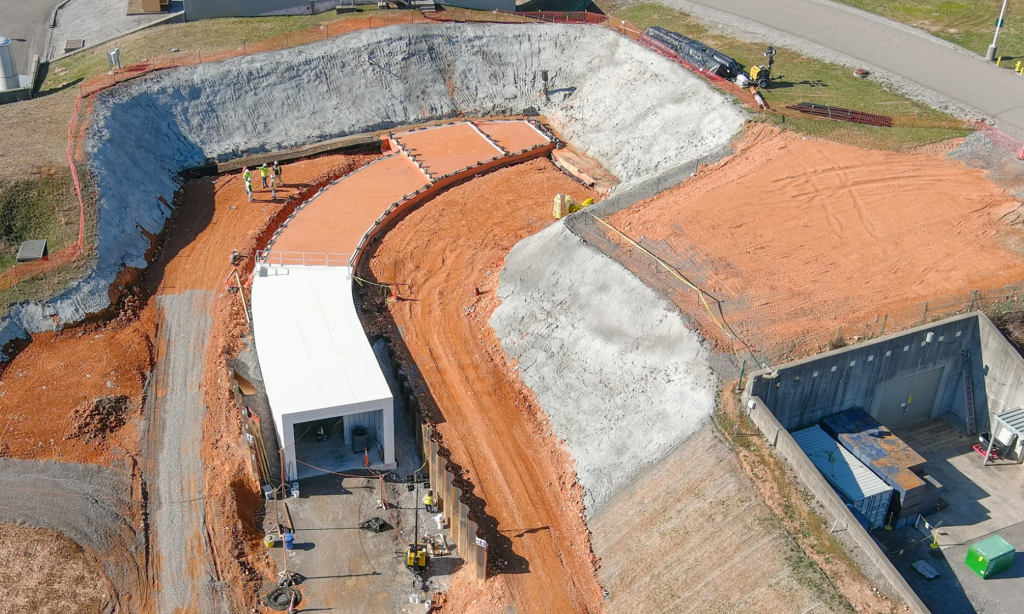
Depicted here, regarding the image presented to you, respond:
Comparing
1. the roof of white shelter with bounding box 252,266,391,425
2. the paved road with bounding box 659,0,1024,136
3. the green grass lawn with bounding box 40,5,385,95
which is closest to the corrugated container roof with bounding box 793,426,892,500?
the roof of white shelter with bounding box 252,266,391,425

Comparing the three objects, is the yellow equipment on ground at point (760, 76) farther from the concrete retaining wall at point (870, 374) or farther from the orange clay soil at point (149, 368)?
the orange clay soil at point (149, 368)

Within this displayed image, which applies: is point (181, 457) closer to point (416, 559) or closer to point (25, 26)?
point (416, 559)

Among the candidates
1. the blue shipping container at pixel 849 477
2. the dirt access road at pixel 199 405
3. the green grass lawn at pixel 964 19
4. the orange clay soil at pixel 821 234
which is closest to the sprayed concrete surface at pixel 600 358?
Answer: the orange clay soil at pixel 821 234

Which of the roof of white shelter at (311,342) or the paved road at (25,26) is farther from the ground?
the paved road at (25,26)

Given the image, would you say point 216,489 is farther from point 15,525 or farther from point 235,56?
point 235,56

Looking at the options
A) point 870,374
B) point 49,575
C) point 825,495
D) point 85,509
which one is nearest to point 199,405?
point 85,509

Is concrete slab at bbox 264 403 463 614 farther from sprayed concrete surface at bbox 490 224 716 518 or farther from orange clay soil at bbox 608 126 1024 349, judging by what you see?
orange clay soil at bbox 608 126 1024 349
